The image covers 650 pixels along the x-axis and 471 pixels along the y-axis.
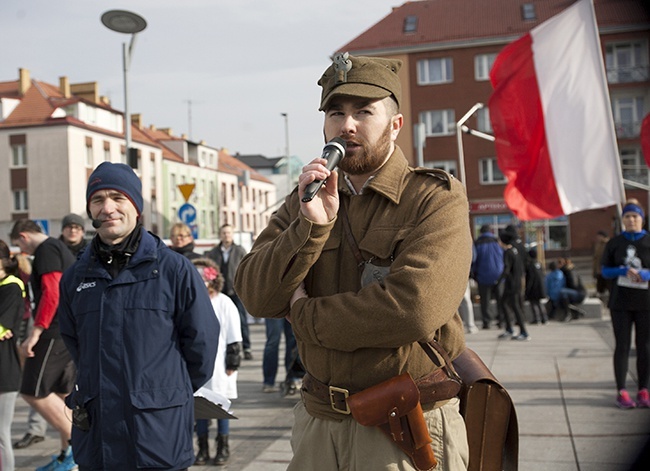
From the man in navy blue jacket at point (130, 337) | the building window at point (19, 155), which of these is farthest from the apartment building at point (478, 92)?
the man in navy blue jacket at point (130, 337)

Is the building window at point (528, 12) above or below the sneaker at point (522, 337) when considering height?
above

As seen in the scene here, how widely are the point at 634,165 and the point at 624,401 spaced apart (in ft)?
136

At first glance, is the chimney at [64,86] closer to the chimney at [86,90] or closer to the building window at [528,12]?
the chimney at [86,90]

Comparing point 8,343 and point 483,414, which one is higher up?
point 8,343

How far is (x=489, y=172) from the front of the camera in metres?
48.2

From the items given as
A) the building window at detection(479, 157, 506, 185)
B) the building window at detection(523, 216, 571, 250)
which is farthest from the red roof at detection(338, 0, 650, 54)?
the building window at detection(523, 216, 571, 250)

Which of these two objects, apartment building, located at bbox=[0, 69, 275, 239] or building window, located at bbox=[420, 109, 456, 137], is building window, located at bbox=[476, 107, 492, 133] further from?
apartment building, located at bbox=[0, 69, 275, 239]

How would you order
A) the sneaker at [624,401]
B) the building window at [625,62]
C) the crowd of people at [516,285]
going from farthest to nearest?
the building window at [625,62]
the crowd of people at [516,285]
the sneaker at [624,401]

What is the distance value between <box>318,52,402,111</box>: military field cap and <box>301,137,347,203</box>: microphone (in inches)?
6.7

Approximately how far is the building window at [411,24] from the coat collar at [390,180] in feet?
158

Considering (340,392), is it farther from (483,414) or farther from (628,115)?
(628,115)

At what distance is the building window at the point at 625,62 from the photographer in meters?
46.5

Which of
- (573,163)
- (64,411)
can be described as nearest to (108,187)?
(64,411)

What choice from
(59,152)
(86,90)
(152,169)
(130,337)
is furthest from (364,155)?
(152,169)
